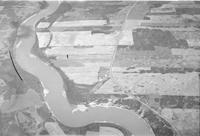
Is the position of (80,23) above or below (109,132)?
above

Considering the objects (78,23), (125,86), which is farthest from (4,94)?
(78,23)

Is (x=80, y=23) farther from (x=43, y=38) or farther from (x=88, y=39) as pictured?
(x=43, y=38)

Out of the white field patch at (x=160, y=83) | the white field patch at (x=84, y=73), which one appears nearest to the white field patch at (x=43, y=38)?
the white field patch at (x=84, y=73)

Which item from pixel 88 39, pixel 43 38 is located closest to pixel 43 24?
pixel 43 38

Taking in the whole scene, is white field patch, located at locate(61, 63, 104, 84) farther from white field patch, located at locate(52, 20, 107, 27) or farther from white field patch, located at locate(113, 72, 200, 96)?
white field patch, located at locate(52, 20, 107, 27)

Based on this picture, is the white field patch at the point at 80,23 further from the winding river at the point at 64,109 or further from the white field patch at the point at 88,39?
the winding river at the point at 64,109

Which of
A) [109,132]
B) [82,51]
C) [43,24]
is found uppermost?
[43,24]

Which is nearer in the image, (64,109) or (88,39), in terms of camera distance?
(64,109)
